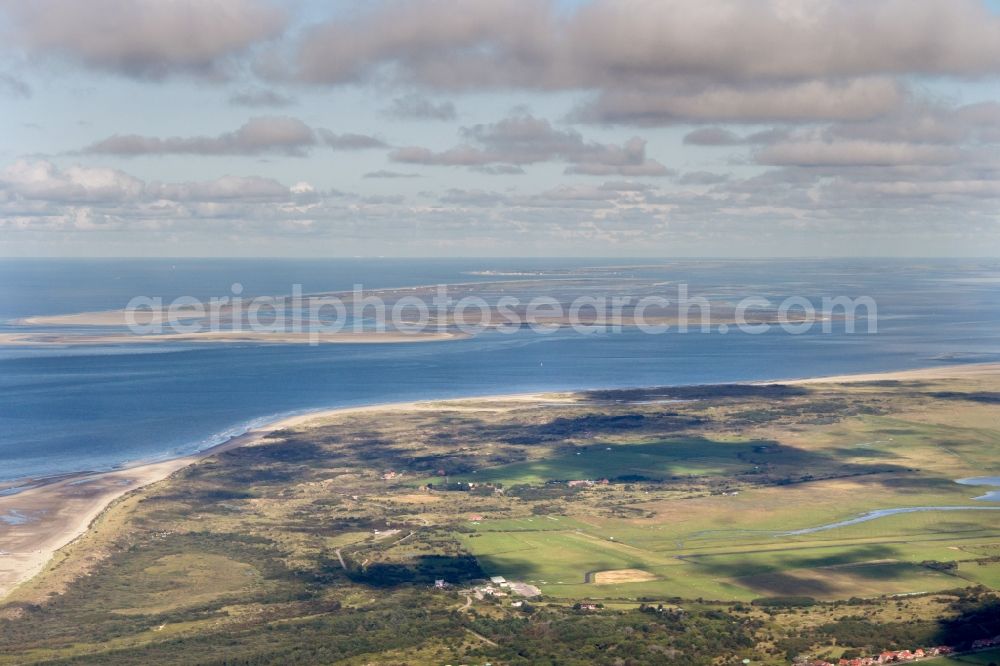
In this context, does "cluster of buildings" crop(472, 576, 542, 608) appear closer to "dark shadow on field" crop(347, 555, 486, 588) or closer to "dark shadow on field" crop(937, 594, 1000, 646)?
"dark shadow on field" crop(347, 555, 486, 588)

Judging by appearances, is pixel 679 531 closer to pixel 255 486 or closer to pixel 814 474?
pixel 814 474

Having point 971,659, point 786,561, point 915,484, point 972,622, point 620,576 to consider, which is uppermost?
point 915,484

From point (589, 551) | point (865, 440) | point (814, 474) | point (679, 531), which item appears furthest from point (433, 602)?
point (865, 440)

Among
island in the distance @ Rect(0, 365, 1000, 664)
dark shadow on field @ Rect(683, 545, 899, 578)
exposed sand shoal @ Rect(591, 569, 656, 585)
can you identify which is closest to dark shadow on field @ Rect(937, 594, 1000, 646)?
island in the distance @ Rect(0, 365, 1000, 664)

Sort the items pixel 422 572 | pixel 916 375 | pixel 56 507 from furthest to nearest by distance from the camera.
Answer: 1. pixel 916 375
2. pixel 56 507
3. pixel 422 572

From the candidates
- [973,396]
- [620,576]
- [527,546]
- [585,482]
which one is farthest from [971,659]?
[973,396]

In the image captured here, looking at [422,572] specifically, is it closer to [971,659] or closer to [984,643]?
[971,659]

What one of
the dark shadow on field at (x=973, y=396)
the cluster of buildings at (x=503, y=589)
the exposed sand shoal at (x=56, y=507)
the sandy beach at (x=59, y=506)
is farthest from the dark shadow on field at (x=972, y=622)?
the dark shadow on field at (x=973, y=396)

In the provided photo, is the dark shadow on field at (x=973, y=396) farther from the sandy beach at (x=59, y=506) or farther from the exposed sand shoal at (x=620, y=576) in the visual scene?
the exposed sand shoal at (x=620, y=576)
